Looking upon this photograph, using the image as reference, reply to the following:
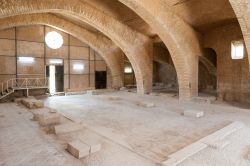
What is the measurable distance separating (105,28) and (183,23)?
4304 mm

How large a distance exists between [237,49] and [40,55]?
1225 centimetres

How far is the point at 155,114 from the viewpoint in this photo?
25.4ft

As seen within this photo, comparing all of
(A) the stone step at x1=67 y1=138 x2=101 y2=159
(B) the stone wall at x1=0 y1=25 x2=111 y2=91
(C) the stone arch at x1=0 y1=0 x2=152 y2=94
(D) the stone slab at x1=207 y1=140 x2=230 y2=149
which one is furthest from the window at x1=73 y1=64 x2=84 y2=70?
(D) the stone slab at x1=207 y1=140 x2=230 y2=149

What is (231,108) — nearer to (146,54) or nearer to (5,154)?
(146,54)

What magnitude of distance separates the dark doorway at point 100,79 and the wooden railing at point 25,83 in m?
4.17

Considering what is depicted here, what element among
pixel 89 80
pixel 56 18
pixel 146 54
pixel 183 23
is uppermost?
pixel 56 18

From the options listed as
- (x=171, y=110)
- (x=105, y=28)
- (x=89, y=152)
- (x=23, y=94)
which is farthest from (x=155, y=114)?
(x=23, y=94)

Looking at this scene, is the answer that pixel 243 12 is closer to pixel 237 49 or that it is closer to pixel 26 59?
pixel 237 49

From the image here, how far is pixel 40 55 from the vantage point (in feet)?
44.4

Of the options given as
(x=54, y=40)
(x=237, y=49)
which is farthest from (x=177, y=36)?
(x=54, y=40)

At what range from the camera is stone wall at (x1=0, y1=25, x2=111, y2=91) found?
1231cm

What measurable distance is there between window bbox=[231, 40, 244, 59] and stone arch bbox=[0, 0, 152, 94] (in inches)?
210

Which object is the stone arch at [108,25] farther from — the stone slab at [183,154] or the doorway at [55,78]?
the stone slab at [183,154]

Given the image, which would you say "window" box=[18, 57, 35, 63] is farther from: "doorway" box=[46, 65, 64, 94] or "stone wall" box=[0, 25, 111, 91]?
"doorway" box=[46, 65, 64, 94]
